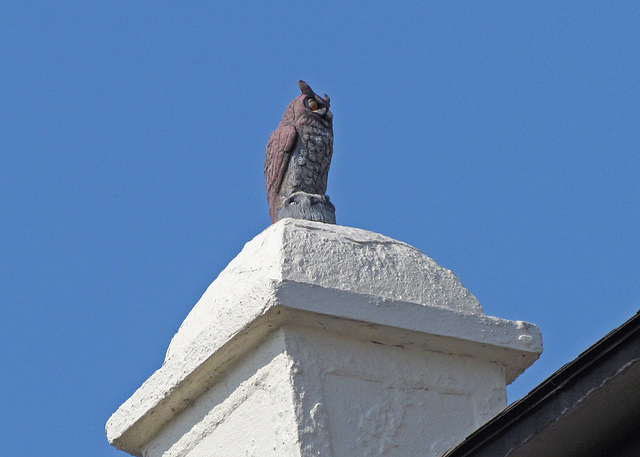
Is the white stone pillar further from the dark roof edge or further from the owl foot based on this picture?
the dark roof edge

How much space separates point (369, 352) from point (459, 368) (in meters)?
0.36

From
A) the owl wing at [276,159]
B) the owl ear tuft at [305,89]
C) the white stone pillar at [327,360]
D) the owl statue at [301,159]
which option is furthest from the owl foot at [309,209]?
the owl ear tuft at [305,89]

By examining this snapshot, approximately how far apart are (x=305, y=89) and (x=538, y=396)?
4506mm

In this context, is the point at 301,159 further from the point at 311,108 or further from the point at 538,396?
the point at 538,396

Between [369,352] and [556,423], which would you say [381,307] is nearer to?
[369,352]

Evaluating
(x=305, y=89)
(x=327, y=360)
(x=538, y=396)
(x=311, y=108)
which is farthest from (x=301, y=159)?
(x=538, y=396)

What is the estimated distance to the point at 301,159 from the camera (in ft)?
20.1

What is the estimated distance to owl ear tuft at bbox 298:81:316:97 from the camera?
6.84 m

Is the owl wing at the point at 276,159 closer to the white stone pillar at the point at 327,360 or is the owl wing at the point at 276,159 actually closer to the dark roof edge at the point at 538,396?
the white stone pillar at the point at 327,360

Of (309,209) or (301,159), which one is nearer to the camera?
(309,209)

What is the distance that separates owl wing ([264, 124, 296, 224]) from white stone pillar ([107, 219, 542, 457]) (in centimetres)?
109

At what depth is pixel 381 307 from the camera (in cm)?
373

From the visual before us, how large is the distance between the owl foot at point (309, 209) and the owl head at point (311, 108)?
1.94 meters

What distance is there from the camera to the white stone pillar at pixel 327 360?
3.62 meters
